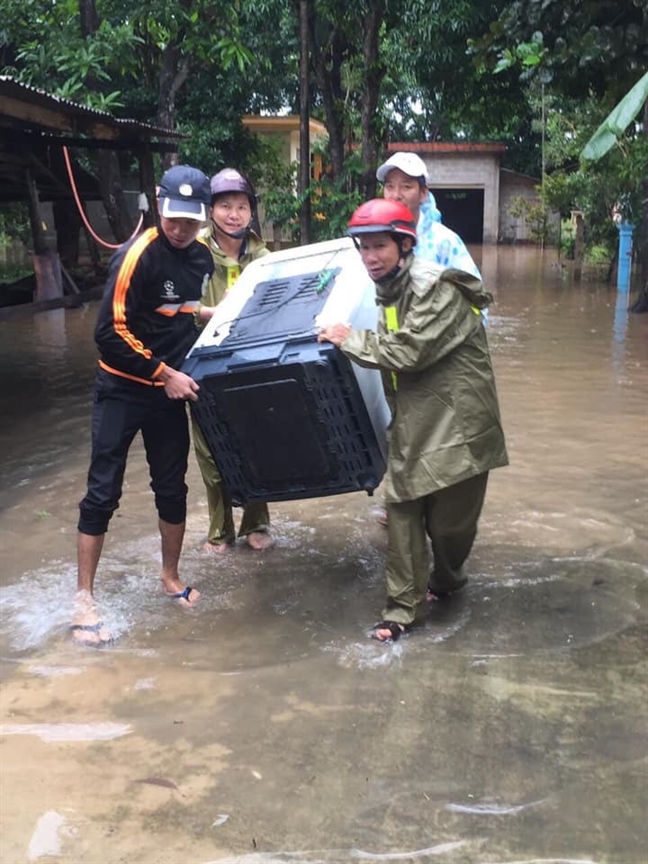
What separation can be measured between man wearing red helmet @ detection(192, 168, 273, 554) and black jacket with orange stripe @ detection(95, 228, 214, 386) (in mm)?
378

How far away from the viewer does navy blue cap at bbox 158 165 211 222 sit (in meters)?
3.44

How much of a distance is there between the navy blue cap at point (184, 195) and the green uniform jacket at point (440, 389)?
757mm

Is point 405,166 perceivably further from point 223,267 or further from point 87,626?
point 87,626

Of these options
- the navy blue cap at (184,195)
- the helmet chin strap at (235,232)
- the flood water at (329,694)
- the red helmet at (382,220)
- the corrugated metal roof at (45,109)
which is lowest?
the flood water at (329,694)

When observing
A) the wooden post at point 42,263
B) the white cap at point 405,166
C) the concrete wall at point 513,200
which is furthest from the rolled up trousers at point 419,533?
the concrete wall at point 513,200

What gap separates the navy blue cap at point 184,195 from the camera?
3.44 meters

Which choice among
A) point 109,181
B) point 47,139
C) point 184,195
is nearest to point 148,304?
point 184,195

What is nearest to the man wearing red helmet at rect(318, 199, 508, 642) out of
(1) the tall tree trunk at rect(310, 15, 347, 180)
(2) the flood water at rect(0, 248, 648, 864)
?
(2) the flood water at rect(0, 248, 648, 864)

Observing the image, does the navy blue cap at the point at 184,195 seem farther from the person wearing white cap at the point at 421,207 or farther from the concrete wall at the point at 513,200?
the concrete wall at the point at 513,200

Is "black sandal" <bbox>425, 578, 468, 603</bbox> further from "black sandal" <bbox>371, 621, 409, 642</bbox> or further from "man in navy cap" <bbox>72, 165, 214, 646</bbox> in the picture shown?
"man in navy cap" <bbox>72, 165, 214, 646</bbox>

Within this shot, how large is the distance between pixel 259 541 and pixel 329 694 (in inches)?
58.3

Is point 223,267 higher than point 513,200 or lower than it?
lower

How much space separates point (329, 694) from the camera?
3.22m

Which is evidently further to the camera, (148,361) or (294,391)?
(148,361)
